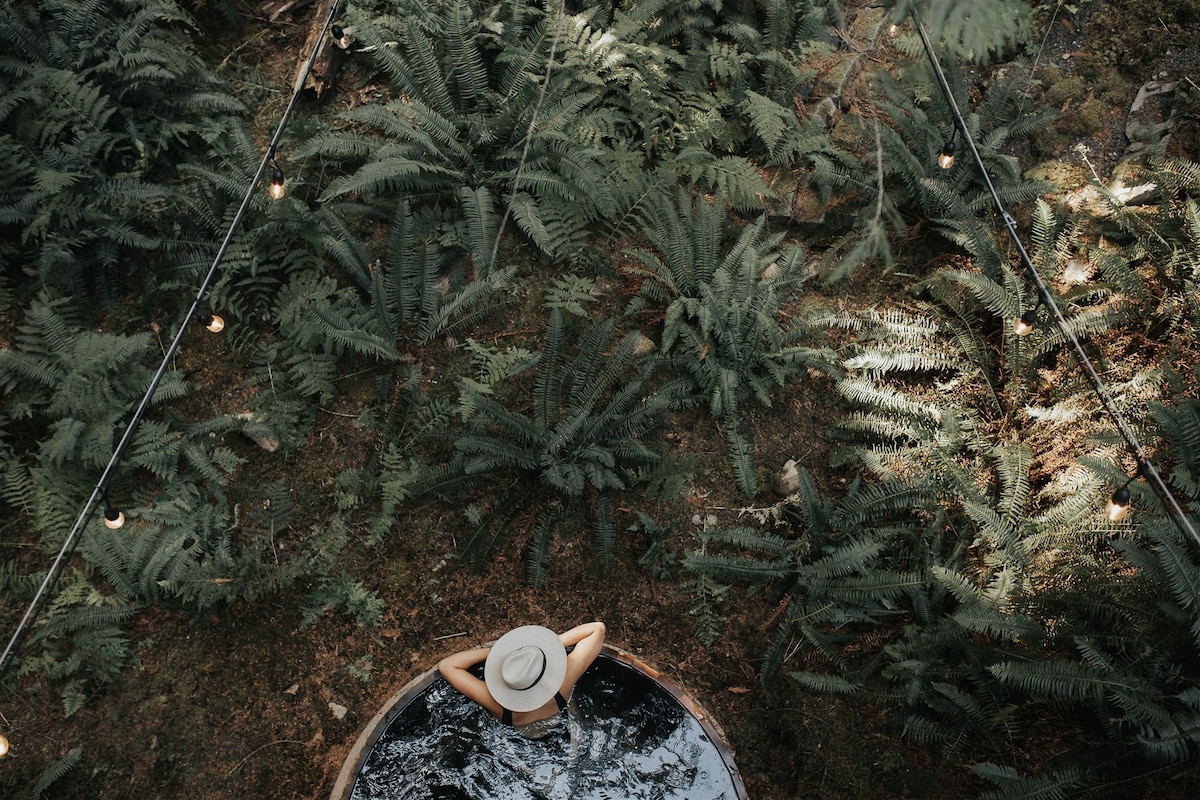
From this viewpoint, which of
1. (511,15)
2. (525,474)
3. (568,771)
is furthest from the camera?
(511,15)

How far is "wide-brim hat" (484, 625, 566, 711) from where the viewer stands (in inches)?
162

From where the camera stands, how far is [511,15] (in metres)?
6.78

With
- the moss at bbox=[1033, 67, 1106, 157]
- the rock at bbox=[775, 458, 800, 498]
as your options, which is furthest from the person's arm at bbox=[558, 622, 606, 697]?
the moss at bbox=[1033, 67, 1106, 157]

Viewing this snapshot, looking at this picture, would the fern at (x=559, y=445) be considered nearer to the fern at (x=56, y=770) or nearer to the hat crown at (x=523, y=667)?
the hat crown at (x=523, y=667)

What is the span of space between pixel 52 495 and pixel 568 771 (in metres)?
4.11

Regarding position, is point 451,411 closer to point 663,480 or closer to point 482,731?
point 663,480

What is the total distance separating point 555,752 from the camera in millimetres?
4430

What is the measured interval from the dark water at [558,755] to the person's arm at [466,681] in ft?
0.38

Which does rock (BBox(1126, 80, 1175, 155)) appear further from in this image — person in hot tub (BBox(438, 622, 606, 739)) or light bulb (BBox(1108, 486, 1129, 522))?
person in hot tub (BBox(438, 622, 606, 739))

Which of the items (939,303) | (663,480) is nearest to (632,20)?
(939,303)

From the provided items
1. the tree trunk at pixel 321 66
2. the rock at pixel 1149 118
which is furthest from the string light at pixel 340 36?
the rock at pixel 1149 118

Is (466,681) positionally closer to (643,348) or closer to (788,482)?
(788,482)

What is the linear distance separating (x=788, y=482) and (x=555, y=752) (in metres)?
2.64

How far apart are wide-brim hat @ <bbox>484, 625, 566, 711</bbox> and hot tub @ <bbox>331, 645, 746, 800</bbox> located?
34 centimetres
